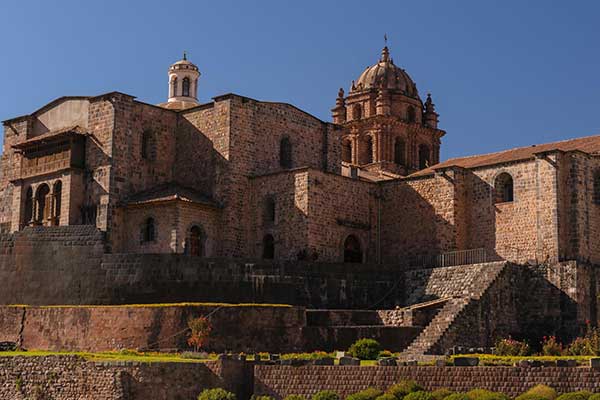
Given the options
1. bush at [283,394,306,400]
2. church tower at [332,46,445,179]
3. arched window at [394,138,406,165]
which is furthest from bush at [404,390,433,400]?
arched window at [394,138,406,165]

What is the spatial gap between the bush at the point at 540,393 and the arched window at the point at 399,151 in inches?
1578

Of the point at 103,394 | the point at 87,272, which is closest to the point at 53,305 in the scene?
the point at 87,272

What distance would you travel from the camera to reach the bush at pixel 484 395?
2355 centimetres

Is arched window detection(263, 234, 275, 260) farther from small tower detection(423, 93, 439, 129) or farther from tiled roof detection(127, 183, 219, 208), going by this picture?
small tower detection(423, 93, 439, 129)

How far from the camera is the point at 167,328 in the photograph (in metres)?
34.2

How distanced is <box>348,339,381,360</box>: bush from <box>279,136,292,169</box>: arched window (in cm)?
1566

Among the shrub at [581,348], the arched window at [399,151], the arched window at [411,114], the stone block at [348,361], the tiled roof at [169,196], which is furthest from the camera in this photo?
the arched window at [411,114]

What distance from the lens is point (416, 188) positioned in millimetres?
45625

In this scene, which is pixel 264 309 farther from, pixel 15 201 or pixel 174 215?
pixel 15 201

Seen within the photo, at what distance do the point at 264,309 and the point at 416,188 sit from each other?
13.1 meters

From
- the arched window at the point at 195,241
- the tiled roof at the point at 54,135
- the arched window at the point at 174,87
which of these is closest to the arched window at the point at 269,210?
the arched window at the point at 195,241

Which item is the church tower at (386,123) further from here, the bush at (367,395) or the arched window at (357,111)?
the bush at (367,395)

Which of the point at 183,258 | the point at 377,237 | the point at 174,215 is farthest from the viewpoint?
the point at 377,237

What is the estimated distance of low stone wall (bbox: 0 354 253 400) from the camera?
90.0 feet
